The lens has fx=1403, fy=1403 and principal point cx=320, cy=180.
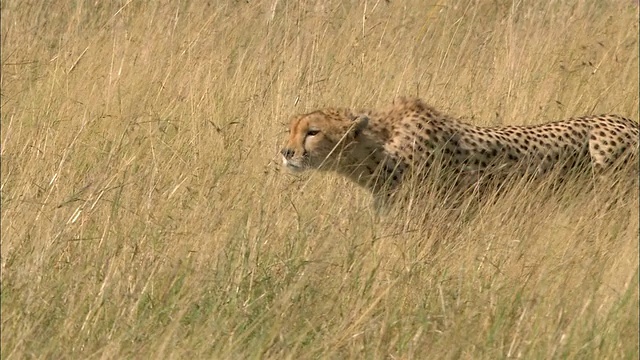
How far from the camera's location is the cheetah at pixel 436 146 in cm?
454

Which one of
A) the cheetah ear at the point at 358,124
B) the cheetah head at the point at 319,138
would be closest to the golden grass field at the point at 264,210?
the cheetah head at the point at 319,138

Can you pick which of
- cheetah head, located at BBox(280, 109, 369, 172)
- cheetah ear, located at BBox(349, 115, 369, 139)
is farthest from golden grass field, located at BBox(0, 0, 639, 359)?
cheetah ear, located at BBox(349, 115, 369, 139)

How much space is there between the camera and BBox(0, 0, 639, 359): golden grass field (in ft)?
10.5

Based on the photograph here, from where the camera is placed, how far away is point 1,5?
19.1 feet

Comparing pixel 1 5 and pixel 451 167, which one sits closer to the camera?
pixel 451 167

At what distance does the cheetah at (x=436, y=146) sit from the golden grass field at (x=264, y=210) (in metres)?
0.11

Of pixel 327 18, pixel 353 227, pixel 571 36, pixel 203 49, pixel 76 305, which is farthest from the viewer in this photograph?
pixel 571 36

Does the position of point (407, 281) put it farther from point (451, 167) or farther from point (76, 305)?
point (451, 167)

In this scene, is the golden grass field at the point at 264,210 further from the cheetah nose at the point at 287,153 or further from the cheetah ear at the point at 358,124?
the cheetah ear at the point at 358,124

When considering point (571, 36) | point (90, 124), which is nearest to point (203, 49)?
point (90, 124)

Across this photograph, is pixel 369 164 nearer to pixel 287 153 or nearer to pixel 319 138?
pixel 319 138

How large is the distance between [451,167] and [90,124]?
1225 mm

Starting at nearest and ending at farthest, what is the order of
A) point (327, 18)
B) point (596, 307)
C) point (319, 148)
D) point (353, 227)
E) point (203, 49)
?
point (596, 307) < point (353, 227) < point (319, 148) < point (203, 49) < point (327, 18)

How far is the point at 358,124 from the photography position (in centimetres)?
462
